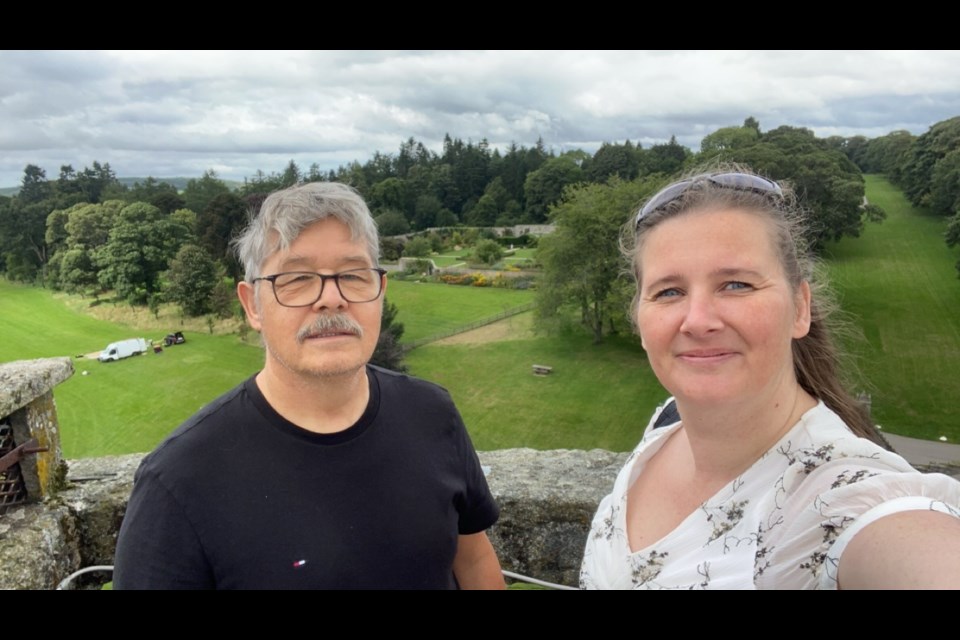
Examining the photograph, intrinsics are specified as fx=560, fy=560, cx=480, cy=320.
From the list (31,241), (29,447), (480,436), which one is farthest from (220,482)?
(480,436)

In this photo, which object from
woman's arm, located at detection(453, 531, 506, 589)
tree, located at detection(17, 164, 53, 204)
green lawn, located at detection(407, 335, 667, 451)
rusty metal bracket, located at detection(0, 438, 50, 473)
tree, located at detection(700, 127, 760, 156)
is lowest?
green lawn, located at detection(407, 335, 667, 451)

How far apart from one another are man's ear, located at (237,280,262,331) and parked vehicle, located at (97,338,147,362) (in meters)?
14.6

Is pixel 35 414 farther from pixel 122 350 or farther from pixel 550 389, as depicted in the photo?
pixel 550 389

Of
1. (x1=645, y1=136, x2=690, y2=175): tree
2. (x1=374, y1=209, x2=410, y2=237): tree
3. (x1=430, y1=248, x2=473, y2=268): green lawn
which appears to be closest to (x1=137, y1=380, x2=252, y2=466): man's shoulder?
(x1=430, y1=248, x2=473, y2=268): green lawn

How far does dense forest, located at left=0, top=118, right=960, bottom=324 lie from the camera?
11.0m

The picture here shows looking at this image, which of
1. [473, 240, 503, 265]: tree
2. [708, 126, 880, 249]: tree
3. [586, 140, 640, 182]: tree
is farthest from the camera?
[586, 140, 640, 182]: tree

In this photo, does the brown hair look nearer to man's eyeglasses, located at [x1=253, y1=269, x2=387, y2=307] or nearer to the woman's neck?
the woman's neck

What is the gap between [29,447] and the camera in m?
2.62

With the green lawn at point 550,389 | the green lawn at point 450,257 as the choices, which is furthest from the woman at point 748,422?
the green lawn at point 450,257

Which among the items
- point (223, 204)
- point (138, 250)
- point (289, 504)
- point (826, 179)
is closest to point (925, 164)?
point (826, 179)

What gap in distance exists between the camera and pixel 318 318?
1765 mm

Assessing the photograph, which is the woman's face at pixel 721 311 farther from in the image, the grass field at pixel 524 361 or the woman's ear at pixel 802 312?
the grass field at pixel 524 361

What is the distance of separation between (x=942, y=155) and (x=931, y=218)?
3.04 metres
